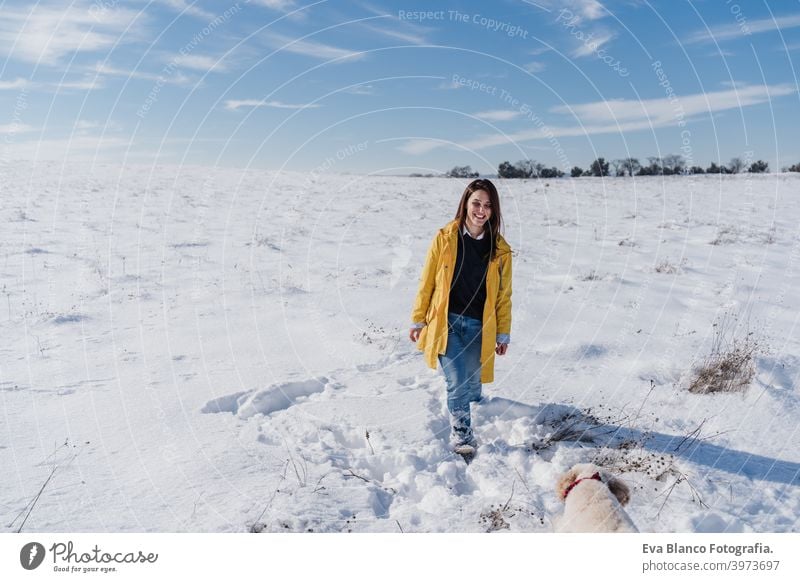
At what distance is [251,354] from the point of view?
6008mm

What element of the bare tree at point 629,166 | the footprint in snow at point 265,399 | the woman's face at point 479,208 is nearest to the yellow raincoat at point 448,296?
the woman's face at point 479,208

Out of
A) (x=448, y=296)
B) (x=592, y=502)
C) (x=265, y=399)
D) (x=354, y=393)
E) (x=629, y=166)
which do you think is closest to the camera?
(x=592, y=502)

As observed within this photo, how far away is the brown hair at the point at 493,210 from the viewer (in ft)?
13.2

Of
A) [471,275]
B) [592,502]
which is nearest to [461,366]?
[471,275]

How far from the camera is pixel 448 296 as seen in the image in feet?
13.6

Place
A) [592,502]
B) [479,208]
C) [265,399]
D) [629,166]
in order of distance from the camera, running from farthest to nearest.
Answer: [629,166] < [265,399] < [479,208] < [592,502]

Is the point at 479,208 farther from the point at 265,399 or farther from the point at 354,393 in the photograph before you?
the point at 265,399

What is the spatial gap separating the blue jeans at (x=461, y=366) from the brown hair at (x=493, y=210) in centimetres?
60

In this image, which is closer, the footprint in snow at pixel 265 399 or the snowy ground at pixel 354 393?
the snowy ground at pixel 354 393

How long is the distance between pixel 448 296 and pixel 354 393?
1.66 metres

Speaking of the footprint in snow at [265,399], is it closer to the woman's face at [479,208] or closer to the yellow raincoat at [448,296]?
the yellow raincoat at [448,296]
